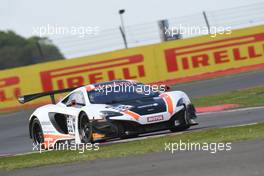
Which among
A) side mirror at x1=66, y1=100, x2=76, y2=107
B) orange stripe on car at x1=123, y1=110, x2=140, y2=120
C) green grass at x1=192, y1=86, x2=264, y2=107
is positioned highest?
side mirror at x1=66, y1=100, x2=76, y2=107

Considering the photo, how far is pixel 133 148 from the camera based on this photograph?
34.0 ft

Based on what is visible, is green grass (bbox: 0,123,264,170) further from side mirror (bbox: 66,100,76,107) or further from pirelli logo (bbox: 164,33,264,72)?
pirelli logo (bbox: 164,33,264,72)

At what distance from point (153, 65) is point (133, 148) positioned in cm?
1554

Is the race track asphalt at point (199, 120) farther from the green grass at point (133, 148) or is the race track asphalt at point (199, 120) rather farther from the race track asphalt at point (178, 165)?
the race track asphalt at point (178, 165)

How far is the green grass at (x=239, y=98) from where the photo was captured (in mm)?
17750

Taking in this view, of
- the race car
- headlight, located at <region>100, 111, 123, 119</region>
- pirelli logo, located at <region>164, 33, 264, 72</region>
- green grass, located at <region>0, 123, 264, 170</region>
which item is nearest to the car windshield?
the race car

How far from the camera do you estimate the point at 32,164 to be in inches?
397

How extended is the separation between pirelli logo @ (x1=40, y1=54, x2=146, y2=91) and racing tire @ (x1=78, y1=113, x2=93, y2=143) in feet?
42.2

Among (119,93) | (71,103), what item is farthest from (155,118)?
(71,103)

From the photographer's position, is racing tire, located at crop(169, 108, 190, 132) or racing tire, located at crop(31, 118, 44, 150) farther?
racing tire, located at crop(31, 118, 44, 150)

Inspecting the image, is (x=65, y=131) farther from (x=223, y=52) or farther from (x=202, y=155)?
(x=223, y=52)

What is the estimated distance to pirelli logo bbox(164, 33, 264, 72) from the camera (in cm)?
2588

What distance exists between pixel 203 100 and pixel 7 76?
26.3ft

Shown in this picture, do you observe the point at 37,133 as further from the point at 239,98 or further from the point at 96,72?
the point at 96,72
